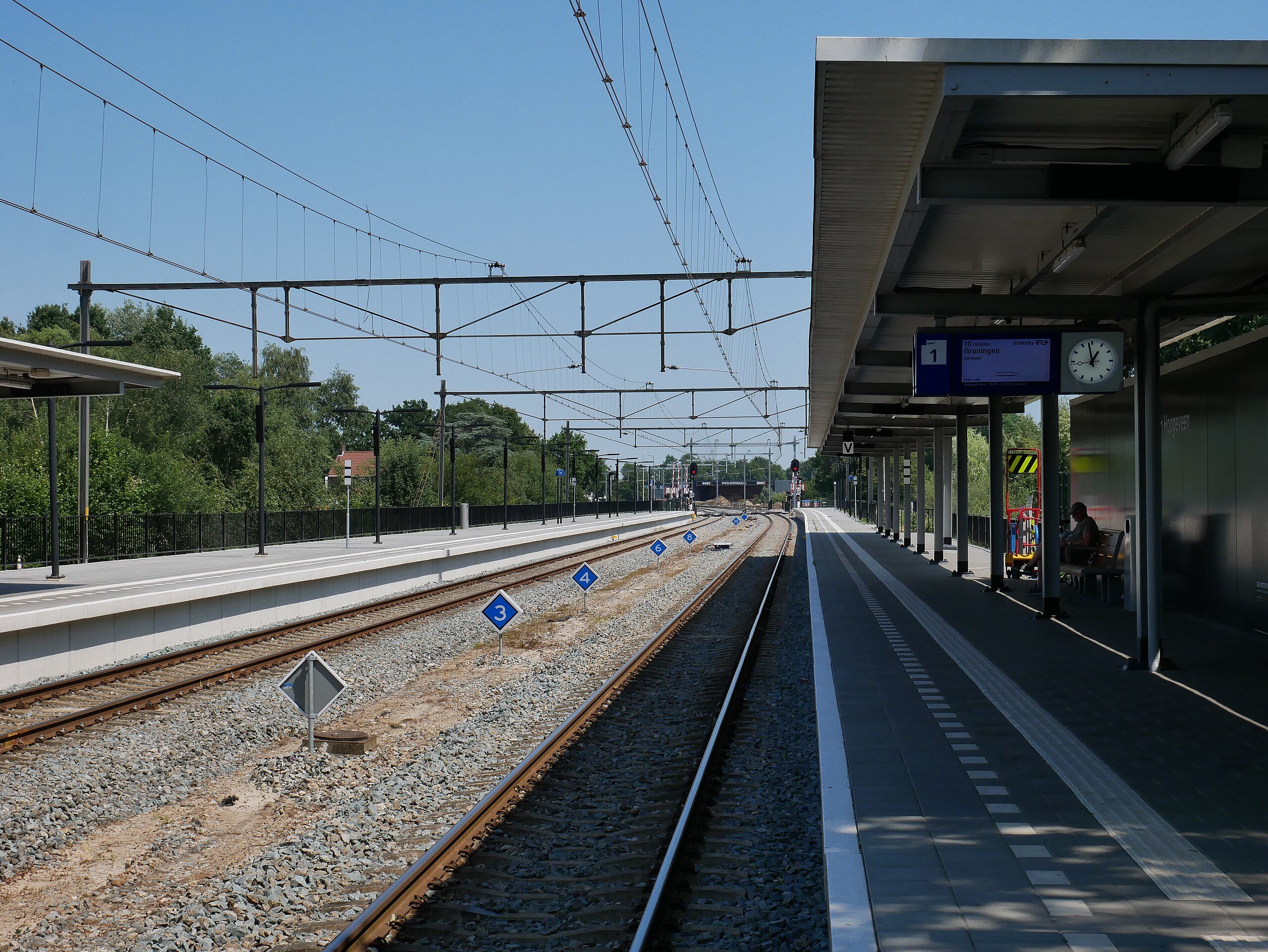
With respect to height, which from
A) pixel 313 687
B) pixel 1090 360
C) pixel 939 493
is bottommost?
pixel 313 687

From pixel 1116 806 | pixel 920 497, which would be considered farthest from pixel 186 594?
pixel 920 497

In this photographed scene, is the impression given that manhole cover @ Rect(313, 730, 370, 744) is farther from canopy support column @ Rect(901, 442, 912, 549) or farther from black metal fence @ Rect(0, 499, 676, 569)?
canopy support column @ Rect(901, 442, 912, 549)

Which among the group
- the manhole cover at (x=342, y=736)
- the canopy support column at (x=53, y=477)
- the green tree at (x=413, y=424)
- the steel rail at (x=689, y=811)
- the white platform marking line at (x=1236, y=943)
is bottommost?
the manhole cover at (x=342, y=736)

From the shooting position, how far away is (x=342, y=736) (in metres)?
10.1

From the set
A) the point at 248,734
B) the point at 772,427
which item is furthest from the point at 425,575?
the point at 772,427

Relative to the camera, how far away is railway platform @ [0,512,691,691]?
1488 centimetres

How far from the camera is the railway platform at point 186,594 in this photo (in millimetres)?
14875

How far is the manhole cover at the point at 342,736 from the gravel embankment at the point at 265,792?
0.65ft

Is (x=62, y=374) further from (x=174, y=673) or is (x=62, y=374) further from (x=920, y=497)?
(x=920, y=497)

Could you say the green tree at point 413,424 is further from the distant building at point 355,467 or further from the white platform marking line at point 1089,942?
the white platform marking line at point 1089,942

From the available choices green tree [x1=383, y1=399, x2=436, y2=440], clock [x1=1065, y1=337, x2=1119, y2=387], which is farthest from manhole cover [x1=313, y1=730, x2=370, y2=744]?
green tree [x1=383, y1=399, x2=436, y2=440]

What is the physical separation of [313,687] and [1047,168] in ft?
25.0

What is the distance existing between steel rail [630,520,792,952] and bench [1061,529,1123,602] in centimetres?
705

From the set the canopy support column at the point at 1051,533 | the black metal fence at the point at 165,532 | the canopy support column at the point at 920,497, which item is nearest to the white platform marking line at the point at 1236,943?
the canopy support column at the point at 1051,533
